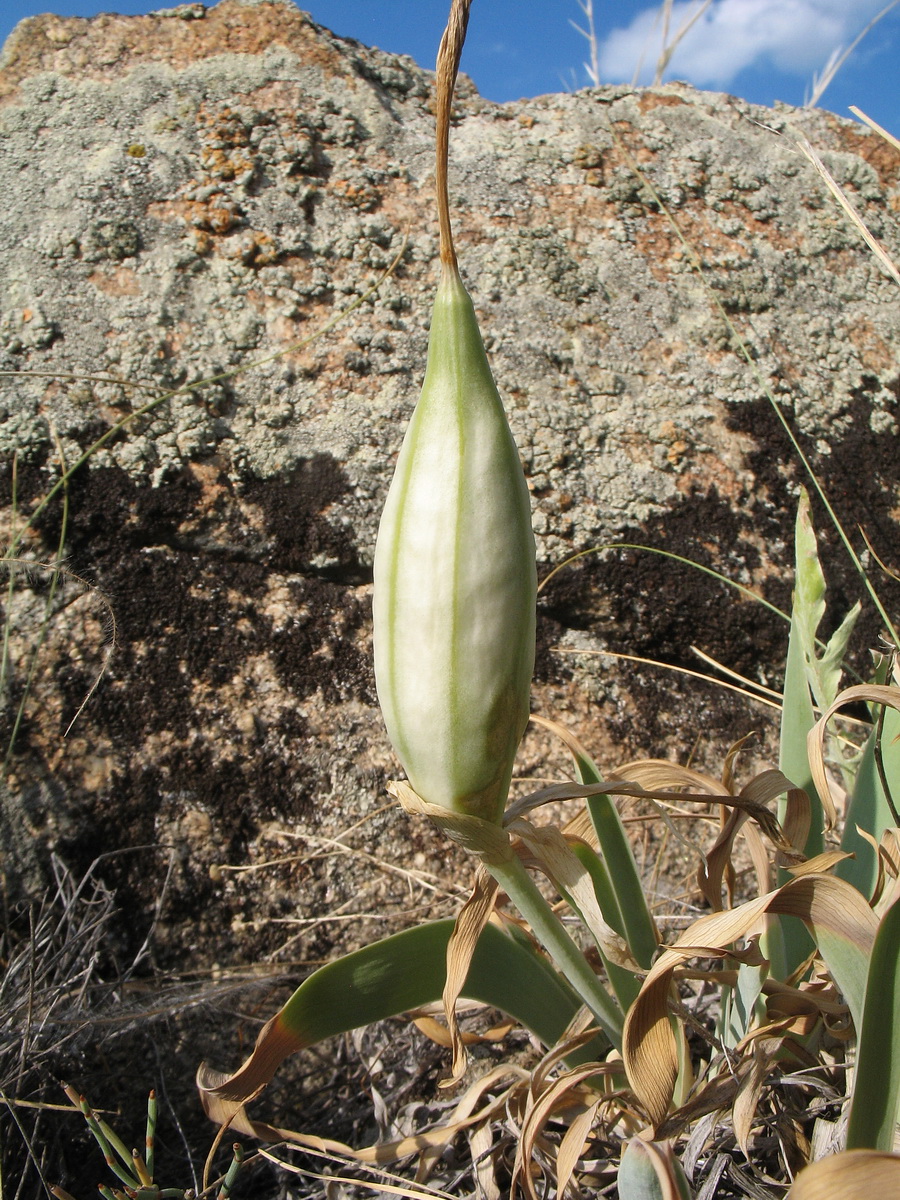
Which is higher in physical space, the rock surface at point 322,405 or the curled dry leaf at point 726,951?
the rock surface at point 322,405

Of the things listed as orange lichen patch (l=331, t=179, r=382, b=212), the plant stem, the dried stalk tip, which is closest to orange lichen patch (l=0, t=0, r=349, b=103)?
orange lichen patch (l=331, t=179, r=382, b=212)

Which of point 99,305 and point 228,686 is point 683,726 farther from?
point 99,305

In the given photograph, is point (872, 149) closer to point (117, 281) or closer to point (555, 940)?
point (117, 281)

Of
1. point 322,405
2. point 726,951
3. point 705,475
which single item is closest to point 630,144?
point 705,475

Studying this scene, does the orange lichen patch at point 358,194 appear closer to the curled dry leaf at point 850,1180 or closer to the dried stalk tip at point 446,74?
the dried stalk tip at point 446,74

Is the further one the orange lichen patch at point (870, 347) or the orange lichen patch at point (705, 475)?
the orange lichen patch at point (870, 347)

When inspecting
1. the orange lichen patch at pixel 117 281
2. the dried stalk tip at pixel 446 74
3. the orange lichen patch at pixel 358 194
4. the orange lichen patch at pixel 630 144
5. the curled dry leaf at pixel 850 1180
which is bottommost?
the curled dry leaf at pixel 850 1180

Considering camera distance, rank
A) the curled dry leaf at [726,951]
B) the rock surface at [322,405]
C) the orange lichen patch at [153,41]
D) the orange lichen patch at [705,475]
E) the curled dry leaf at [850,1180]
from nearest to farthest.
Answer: the curled dry leaf at [850,1180] < the curled dry leaf at [726,951] < the rock surface at [322,405] < the orange lichen patch at [705,475] < the orange lichen patch at [153,41]

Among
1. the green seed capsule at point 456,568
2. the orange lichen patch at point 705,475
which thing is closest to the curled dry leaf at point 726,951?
the green seed capsule at point 456,568
